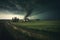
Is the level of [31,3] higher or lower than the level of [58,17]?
higher

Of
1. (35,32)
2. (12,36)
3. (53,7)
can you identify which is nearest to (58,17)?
(53,7)

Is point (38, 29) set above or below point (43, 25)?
below

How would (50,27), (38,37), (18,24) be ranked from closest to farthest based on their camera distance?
(38,37), (50,27), (18,24)

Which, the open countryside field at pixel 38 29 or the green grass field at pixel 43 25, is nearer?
the open countryside field at pixel 38 29

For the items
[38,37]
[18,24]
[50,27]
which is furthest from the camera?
[18,24]

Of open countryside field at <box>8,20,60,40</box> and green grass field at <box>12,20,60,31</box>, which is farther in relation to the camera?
green grass field at <box>12,20,60,31</box>

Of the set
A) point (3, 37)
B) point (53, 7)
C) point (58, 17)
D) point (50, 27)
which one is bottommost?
point (3, 37)

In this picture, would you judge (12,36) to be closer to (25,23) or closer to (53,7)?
(25,23)

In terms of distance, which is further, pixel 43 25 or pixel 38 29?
pixel 43 25

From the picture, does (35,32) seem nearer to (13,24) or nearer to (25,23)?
(25,23)

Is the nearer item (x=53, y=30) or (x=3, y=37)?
(x=53, y=30)

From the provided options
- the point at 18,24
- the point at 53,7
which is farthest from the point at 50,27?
the point at 18,24
